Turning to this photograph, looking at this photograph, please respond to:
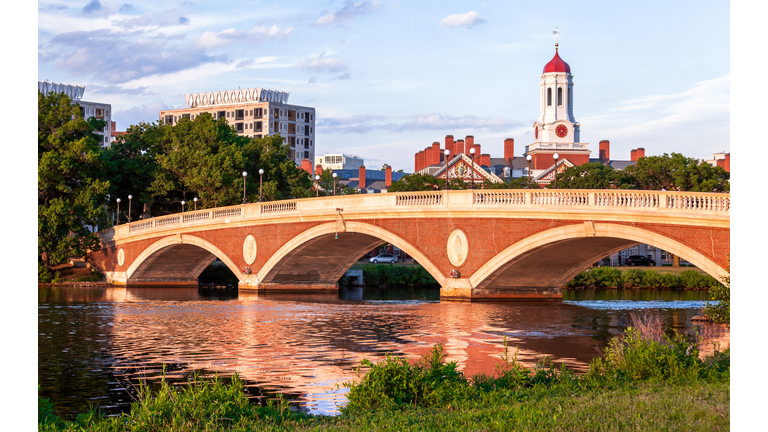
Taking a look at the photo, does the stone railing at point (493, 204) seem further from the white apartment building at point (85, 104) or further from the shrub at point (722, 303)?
the white apartment building at point (85, 104)

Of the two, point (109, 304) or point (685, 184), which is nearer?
point (109, 304)

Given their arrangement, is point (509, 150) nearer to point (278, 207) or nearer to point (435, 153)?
point (435, 153)

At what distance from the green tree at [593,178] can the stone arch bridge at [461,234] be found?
31344 millimetres

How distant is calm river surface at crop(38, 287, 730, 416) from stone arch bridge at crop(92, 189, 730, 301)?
6.34 feet

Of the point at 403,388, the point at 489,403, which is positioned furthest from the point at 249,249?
the point at 489,403

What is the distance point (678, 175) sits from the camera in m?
62.9

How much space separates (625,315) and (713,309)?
5943 millimetres

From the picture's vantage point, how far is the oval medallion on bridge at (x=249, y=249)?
4700 cm

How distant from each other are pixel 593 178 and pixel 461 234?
39489 mm

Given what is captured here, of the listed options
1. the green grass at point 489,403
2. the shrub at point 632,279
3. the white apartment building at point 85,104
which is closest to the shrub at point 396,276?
the shrub at point 632,279

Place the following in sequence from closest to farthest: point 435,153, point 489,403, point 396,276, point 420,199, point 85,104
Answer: point 489,403
point 420,199
point 396,276
point 435,153
point 85,104
